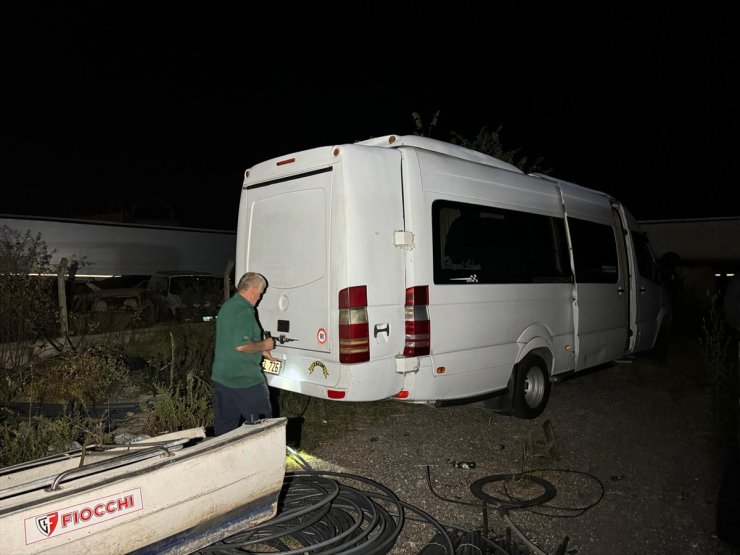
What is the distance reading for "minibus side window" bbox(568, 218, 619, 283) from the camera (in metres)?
6.80

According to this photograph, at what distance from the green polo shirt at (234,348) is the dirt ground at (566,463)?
122 centimetres

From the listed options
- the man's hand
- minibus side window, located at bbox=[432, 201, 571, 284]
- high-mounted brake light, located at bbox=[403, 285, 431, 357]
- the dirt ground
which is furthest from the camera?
minibus side window, located at bbox=[432, 201, 571, 284]

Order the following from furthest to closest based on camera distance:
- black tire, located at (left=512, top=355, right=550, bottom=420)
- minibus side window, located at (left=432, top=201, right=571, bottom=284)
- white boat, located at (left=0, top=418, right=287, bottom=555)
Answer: black tire, located at (left=512, top=355, right=550, bottom=420), minibus side window, located at (left=432, top=201, right=571, bottom=284), white boat, located at (left=0, top=418, right=287, bottom=555)

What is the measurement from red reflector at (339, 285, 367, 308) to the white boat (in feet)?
4.06

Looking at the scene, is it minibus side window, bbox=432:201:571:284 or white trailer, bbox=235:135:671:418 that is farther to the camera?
minibus side window, bbox=432:201:571:284

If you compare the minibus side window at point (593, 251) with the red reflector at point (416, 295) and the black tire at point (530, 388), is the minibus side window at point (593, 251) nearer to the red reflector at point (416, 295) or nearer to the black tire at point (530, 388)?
the black tire at point (530, 388)

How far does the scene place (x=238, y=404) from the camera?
4.46m

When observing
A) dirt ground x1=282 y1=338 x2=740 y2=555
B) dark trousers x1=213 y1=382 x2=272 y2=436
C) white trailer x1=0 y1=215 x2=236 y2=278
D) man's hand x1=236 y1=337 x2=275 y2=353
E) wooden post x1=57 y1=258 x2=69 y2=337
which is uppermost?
white trailer x1=0 y1=215 x2=236 y2=278

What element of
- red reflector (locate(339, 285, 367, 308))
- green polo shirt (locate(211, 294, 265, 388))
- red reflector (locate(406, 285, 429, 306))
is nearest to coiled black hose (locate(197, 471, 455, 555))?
green polo shirt (locate(211, 294, 265, 388))

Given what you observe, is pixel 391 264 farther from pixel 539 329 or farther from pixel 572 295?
pixel 572 295

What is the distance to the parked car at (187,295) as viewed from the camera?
11.0 metres

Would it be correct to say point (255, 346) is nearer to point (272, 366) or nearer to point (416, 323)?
point (272, 366)

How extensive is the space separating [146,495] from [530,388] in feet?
14.6

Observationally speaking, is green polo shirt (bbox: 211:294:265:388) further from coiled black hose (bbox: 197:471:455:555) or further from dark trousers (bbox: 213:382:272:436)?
coiled black hose (bbox: 197:471:455:555)
